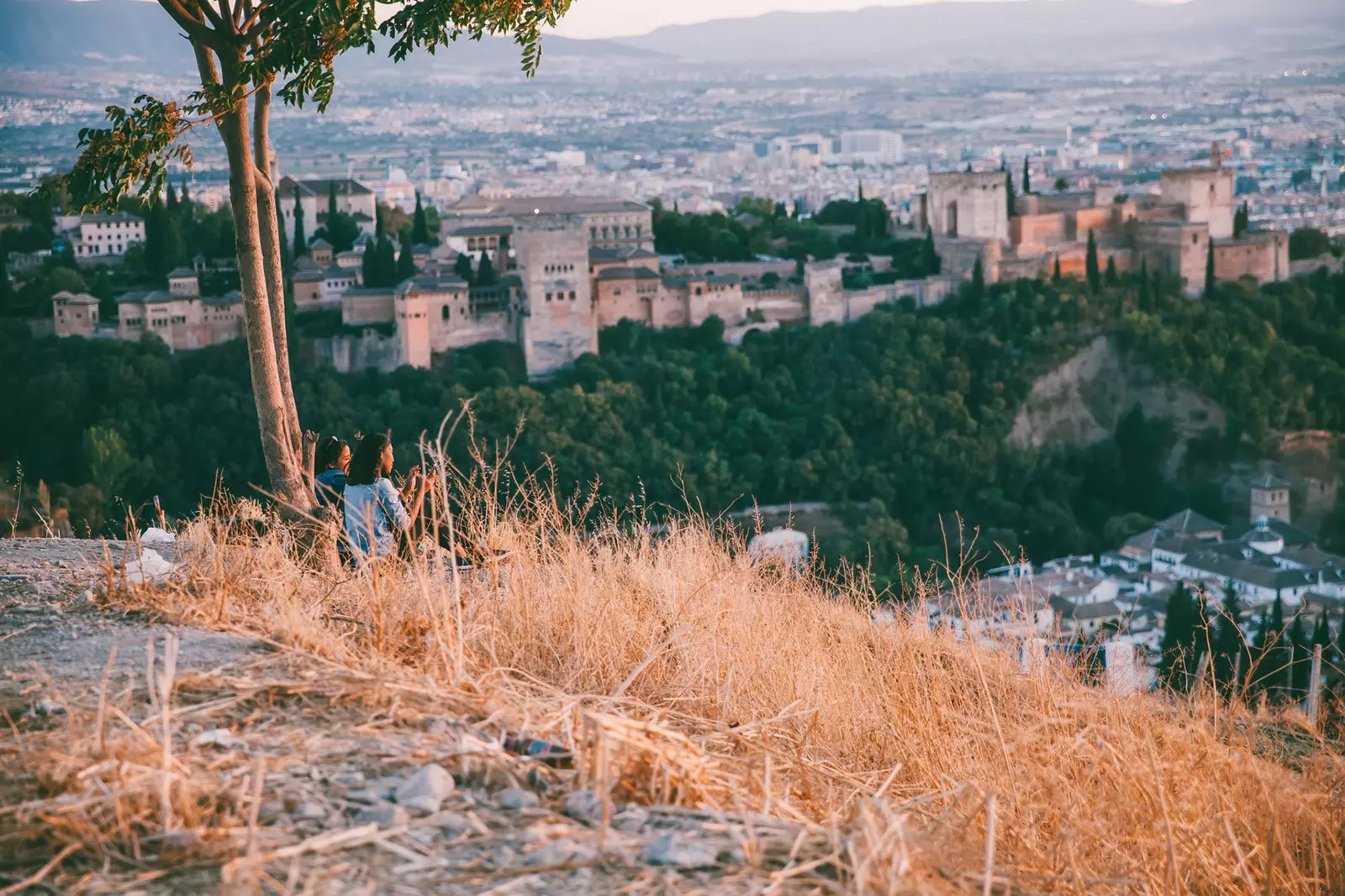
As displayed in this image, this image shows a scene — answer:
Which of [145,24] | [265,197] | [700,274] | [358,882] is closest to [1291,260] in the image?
[700,274]

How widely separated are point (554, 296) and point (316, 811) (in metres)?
23.8

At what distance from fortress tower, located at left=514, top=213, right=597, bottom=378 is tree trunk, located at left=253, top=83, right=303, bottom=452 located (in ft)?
68.5

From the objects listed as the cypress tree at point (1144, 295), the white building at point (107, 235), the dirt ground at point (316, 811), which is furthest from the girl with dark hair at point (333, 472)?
the white building at point (107, 235)

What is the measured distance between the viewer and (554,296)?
25.0m

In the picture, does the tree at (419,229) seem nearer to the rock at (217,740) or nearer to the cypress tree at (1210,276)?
the cypress tree at (1210,276)

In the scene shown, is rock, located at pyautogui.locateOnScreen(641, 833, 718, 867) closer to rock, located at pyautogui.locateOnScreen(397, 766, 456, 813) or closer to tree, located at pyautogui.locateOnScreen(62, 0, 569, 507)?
rock, located at pyautogui.locateOnScreen(397, 766, 456, 813)

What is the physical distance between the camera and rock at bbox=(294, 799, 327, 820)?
1.41 meters

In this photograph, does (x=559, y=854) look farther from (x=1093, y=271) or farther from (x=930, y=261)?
(x=1093, y=271)

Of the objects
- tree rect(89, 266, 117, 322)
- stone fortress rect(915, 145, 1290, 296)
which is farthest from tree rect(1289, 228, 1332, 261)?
tree rect(89, 266, 117, 322)

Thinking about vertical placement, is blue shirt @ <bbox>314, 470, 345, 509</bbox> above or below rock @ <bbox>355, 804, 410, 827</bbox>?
below

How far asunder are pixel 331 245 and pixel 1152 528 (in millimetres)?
15449

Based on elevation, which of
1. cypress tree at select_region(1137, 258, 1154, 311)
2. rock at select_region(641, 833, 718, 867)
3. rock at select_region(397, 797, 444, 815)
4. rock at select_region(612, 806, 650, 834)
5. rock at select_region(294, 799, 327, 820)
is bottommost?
cypress tree at select_region(1137, 258, 1154, 311)

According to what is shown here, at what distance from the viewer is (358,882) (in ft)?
4.26

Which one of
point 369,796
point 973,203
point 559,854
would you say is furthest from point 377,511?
point 973,203
